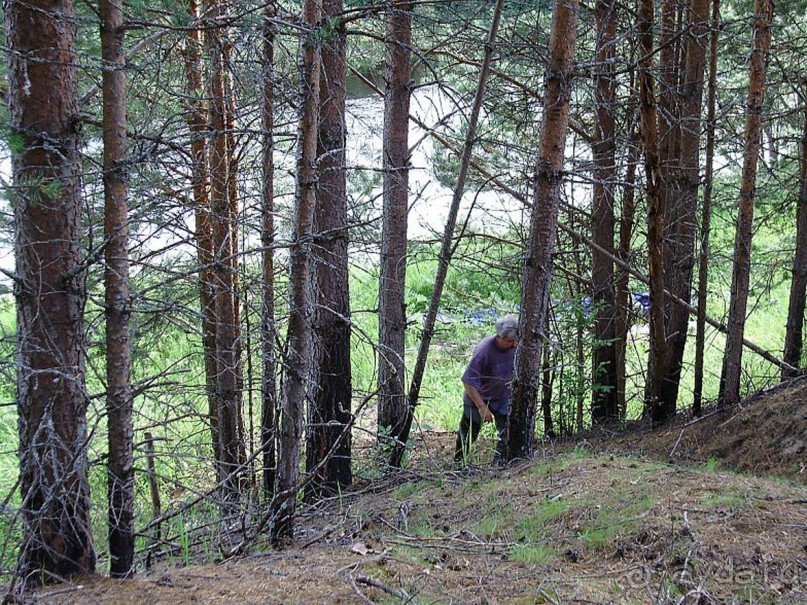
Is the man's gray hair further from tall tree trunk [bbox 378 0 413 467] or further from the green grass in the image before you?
the green grass

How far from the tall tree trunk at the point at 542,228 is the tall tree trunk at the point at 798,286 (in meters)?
4.08

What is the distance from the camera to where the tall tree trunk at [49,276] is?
4035 mm

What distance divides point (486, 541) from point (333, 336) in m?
3.80

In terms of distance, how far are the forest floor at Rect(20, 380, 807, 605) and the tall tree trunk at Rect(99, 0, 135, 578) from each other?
1.11 ft

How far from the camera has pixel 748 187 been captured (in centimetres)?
783

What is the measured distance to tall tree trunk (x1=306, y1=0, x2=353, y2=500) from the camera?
7.81m

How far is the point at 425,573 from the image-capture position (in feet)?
14.3

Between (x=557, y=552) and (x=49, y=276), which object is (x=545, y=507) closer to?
(x=557, y=552)

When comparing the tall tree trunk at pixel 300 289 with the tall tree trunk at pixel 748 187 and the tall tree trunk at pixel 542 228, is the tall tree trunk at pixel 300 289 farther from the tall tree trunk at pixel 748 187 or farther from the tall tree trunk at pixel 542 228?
the tall tree trunk at pixel 748 187

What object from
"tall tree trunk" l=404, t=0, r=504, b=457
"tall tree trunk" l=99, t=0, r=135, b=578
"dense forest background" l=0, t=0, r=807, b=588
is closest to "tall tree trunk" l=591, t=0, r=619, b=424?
"dense forest background" l=0, t=0, r=807, b=588

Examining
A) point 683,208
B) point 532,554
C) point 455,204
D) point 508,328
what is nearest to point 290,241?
point 532,554

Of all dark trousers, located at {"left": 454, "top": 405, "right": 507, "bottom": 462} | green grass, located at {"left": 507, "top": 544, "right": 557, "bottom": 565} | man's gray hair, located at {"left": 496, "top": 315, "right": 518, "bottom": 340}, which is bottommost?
dark trousers, located at {"left": 454, "top": 405, "right": 507, "bottom": 462}

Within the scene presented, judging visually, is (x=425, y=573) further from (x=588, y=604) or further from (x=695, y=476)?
(x=695, y=476)

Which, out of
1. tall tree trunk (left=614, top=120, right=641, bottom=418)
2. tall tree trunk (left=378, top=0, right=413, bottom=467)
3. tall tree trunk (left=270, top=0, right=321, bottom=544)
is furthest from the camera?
tall tree trunk (left=614, top=120, right=641, bottom=418)
